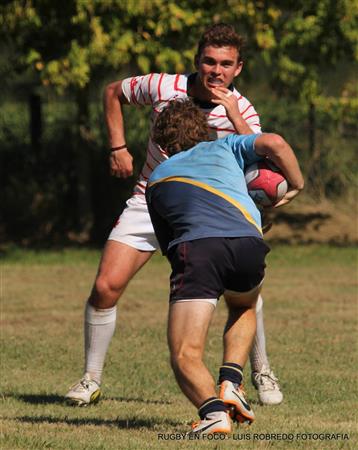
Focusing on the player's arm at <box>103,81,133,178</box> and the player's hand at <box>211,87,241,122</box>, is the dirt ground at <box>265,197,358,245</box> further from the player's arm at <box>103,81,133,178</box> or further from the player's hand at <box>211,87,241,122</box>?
the player's hand at <box>211,87,241,122</box>

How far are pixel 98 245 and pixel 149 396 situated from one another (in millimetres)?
10276

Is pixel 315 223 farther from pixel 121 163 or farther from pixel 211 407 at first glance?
pixel 211 407

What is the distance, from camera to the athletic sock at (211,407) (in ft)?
18.5

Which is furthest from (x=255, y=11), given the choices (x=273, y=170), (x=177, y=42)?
(x=273, y=170)

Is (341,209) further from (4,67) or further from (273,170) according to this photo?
(273,170)

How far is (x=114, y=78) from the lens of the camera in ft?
63.1

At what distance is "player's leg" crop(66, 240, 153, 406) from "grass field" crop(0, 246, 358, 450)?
5.9 inches

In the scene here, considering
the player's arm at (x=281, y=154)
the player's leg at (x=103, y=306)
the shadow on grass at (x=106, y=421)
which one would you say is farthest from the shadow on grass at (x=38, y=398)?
the player's arm at (x=281, y=154)

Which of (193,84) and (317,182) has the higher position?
(193,84)

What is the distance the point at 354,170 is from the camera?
64.5 feet

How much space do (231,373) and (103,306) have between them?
1.54 meters

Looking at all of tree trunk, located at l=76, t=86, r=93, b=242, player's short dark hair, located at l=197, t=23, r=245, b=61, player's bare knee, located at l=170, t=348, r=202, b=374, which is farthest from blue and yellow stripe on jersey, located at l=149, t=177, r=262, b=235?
tree trunk, located at l=76, t=86, r=93, b=242

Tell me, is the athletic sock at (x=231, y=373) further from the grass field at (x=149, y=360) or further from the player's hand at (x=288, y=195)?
the player's hand at (x=288, y=195)

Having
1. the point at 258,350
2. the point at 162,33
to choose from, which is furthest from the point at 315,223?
the point at 258,350
